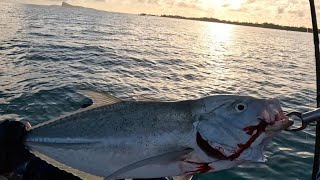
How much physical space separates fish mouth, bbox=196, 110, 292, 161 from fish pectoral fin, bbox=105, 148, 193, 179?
0.68ft

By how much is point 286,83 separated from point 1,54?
18.3 meters

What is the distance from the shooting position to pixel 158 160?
3.19 meters

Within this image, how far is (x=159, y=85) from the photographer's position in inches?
765

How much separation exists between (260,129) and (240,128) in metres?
0.17

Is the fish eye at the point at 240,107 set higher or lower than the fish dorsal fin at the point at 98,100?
lower

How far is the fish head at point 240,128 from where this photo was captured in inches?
125

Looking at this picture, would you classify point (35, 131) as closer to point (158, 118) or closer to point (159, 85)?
point (158, 118)

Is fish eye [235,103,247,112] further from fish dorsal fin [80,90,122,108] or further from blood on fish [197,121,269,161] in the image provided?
fish dorsal fin [80,90,122,108]

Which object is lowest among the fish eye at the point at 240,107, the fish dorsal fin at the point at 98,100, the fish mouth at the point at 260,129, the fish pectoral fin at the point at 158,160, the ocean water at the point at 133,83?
the ocean water at the point at 133,83

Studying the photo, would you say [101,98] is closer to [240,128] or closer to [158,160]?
[158,160]

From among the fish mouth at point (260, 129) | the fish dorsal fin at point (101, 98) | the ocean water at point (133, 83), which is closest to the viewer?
the fish mouth at point (260, 129)

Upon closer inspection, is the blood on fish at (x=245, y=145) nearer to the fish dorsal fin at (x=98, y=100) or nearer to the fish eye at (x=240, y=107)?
the fish eye at (x=240, y=107)

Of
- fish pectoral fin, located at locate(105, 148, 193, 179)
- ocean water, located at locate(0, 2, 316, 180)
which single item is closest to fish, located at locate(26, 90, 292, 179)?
fish pectoral fin, located at locate(105, 148, 193, 179)

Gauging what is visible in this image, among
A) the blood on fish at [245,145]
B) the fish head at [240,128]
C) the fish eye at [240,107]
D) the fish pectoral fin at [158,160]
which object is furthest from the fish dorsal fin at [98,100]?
the fish eye at [240,107]
